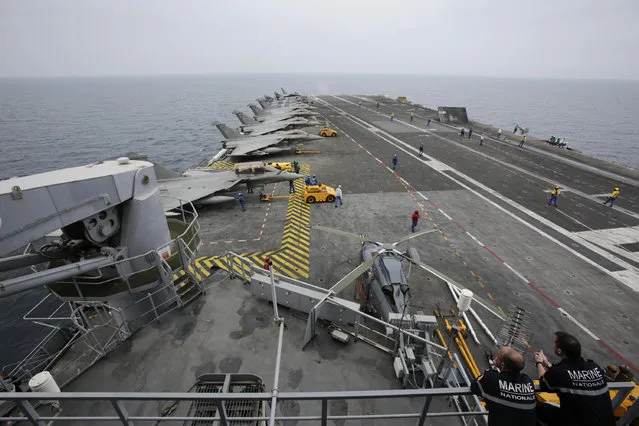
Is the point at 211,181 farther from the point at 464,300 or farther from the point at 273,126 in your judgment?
the point at 273,126

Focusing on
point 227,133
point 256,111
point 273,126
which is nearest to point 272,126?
point 273,126

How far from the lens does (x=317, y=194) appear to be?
28.3m

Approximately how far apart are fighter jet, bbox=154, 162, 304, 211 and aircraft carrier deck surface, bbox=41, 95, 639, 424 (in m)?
1.67

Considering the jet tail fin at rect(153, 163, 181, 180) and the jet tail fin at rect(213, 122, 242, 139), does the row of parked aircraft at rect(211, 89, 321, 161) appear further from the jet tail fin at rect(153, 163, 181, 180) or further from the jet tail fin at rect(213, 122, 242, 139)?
the jet tail fin at rect(153, 163, 181, 180)

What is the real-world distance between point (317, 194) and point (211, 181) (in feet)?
35.0

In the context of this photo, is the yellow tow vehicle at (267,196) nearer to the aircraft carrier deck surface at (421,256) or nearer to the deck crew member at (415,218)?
the aircraft carrier deck surface at (421,256)

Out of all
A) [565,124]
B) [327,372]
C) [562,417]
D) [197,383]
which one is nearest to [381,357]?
[327,372]

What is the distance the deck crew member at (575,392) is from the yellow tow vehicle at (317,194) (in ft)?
79.7

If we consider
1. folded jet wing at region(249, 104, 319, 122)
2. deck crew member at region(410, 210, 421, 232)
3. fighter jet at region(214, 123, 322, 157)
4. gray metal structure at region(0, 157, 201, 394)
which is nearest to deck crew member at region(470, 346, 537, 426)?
gray metal structure at region(0, 157, 201, 394)

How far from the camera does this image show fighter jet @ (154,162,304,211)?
26.1 metres

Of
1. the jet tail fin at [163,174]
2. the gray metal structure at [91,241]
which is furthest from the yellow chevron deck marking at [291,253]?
the jet tail fin at [163,174]

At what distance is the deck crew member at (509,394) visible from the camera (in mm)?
4082

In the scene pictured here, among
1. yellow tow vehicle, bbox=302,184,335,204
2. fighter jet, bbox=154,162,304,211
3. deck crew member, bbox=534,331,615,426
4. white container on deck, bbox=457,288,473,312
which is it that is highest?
deck crew member, bbox=534,331,615,426

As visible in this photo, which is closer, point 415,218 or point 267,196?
point 415,218
